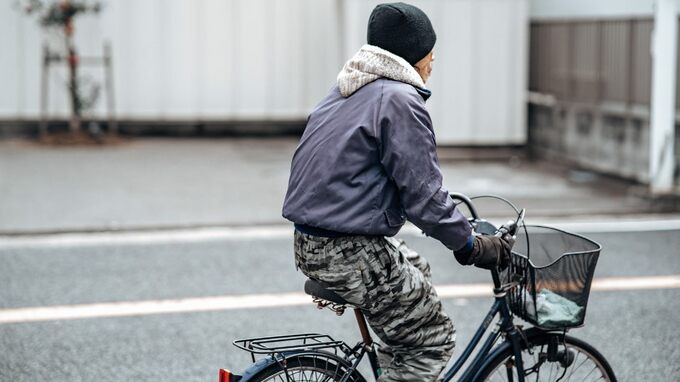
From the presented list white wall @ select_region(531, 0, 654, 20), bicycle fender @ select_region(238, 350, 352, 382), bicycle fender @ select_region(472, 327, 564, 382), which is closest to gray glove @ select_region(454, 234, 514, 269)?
bicycle fender @ select_region(472, 327, 564, 382)

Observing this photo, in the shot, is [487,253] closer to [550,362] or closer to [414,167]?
[414,167]

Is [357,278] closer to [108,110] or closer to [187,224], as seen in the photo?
[187,224]

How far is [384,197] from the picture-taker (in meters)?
3.41

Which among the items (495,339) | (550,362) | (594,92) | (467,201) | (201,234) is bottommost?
(201,234)

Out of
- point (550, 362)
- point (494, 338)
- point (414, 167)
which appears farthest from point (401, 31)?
point (550, 362)

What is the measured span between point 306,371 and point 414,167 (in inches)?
33.4

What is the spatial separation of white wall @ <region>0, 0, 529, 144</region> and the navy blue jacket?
9.55 metres

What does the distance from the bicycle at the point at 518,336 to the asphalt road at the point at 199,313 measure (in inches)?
57.7

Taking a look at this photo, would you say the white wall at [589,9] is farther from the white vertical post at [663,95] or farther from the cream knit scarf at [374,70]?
the cream knit scarf at [374,70]

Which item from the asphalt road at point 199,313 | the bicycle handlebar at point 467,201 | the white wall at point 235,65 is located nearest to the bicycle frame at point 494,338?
the bicycle handlebar at point 467,201

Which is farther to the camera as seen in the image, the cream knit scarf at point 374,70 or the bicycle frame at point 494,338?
the bicycle frame at point 494,338

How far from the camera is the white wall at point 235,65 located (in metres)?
12.9

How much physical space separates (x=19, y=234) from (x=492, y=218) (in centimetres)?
426

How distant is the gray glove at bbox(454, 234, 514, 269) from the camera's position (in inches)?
136
